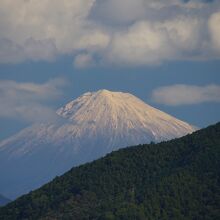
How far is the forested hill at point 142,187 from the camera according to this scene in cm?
14200

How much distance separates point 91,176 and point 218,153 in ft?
72.2

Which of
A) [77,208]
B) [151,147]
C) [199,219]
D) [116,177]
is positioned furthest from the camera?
[151,147]

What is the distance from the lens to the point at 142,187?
153000mm

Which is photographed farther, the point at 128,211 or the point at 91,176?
the point at 91,176

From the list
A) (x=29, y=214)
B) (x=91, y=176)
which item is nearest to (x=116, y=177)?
(x=91, y=176)

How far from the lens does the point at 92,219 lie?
142375 millimetres

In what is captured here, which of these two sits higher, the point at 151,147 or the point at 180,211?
the point at 151,147

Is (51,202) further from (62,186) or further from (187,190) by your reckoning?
(187,190)

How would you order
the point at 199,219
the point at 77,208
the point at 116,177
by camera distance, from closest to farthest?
1. the point at 199,219
2. the point at 77,208
3. the point at 116,177

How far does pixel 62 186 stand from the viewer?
6398 inches

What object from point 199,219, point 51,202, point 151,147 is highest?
point 151,147

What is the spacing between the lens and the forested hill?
142 metres

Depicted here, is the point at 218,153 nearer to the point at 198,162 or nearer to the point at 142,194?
the point at 198,162

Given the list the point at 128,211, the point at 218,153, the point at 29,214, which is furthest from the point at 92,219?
the point at 218,153
